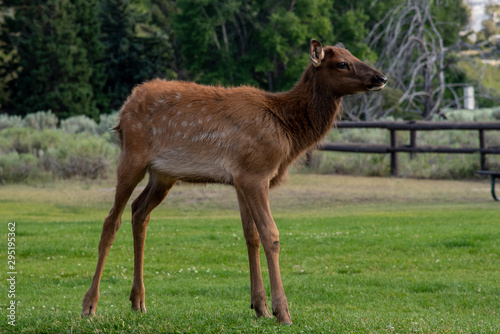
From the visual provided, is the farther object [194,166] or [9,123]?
[9,123]

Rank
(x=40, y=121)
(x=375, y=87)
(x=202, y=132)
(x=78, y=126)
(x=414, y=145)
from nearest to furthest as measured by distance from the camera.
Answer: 1. (x=375, y=87)
2. (x=202, y=132)
3. (x=414, y=145)
4. (x=78, y=126)
5. (x=40, y=121)

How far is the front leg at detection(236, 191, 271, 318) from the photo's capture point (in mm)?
6027

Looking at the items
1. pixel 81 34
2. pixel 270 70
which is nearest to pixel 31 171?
pixel 81 34

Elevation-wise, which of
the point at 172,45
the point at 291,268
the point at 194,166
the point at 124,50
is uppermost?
the point at 172,45

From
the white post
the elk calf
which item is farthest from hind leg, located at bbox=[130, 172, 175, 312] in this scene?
the white post

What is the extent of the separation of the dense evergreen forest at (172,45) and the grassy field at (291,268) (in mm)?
19775

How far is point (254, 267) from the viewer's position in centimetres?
615

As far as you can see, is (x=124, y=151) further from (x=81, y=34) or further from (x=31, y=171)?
(x=81, y=34)

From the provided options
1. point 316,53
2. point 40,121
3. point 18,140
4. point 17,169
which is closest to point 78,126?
point 40,121

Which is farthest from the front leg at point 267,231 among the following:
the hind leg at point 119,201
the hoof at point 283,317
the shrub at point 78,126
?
the shrub at point 78,126

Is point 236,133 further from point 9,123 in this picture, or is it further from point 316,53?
point 9,123

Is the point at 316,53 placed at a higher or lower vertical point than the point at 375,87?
higher

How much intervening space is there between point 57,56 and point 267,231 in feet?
120

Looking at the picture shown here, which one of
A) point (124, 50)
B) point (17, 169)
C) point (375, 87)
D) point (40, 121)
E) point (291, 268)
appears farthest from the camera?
point (124, 50)
